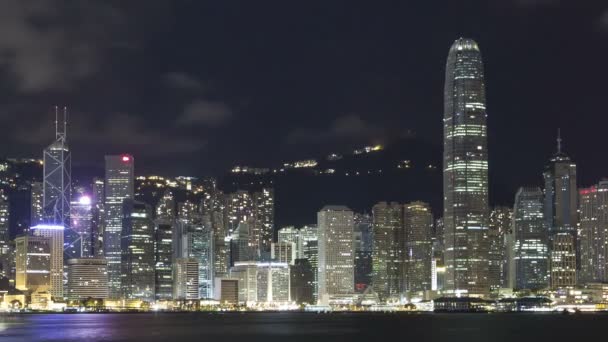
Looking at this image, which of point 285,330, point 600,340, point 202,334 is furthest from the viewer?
point 285,330

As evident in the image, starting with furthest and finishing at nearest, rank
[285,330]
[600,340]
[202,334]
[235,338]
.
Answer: [285,330], [202,334], [235,338], [600,340]

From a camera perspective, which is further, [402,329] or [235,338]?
[402,329]

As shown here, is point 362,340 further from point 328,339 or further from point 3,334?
point 3,334

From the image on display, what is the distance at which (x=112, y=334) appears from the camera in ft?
428

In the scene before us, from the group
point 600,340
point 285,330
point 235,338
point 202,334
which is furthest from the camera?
point 285,330

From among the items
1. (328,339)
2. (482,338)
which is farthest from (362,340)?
(482,338)

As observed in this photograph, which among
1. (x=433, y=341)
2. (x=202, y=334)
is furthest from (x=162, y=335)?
(x=433, y=341)

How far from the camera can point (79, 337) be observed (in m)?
124

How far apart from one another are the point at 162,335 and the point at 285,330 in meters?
22.2

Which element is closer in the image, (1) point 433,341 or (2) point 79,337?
(1) point 433,341

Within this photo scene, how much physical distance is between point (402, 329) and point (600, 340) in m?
37.2

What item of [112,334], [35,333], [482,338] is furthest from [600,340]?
[35,333]

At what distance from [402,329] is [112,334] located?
40.2 metres

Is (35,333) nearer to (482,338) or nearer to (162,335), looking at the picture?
(162,335)
